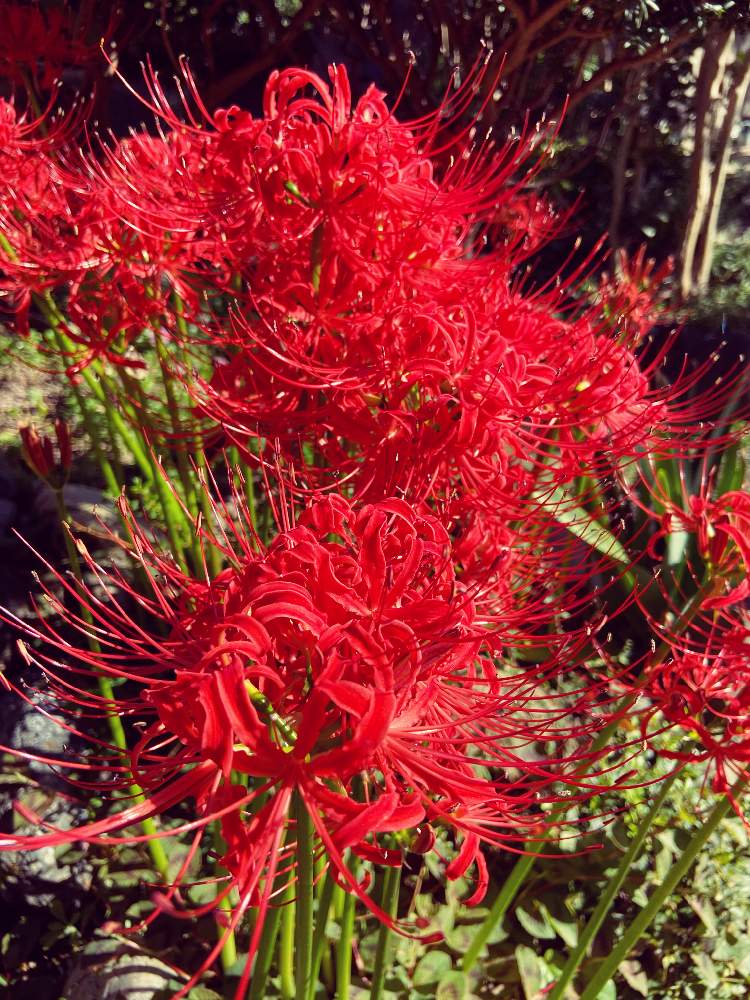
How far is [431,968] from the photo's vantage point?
4.77 feet

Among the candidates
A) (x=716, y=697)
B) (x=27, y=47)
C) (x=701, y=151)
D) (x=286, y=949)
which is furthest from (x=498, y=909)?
(x=701, y=151)

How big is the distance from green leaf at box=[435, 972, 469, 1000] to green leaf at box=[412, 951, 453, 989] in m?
0.02

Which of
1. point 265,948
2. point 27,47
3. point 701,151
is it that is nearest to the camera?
point 265,948

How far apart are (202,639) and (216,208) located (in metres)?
0.79

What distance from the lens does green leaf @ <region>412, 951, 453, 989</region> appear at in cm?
144

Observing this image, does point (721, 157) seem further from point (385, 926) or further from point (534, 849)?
point (385, 926)

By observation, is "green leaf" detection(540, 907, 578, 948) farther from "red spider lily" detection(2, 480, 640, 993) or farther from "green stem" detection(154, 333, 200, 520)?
"green stem" detection(154, 333, 200, 520)

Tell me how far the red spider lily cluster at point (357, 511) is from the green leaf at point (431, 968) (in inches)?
8.0

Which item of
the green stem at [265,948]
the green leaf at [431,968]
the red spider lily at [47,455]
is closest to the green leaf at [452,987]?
the green leaf at [431,968]

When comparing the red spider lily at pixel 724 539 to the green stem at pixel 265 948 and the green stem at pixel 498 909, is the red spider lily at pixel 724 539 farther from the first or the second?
the green stem at pixel 265 948

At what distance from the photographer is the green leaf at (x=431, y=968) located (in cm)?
144

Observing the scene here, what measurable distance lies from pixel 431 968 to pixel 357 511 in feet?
3.04

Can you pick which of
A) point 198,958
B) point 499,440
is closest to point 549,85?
point 499,440

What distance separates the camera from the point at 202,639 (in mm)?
815
